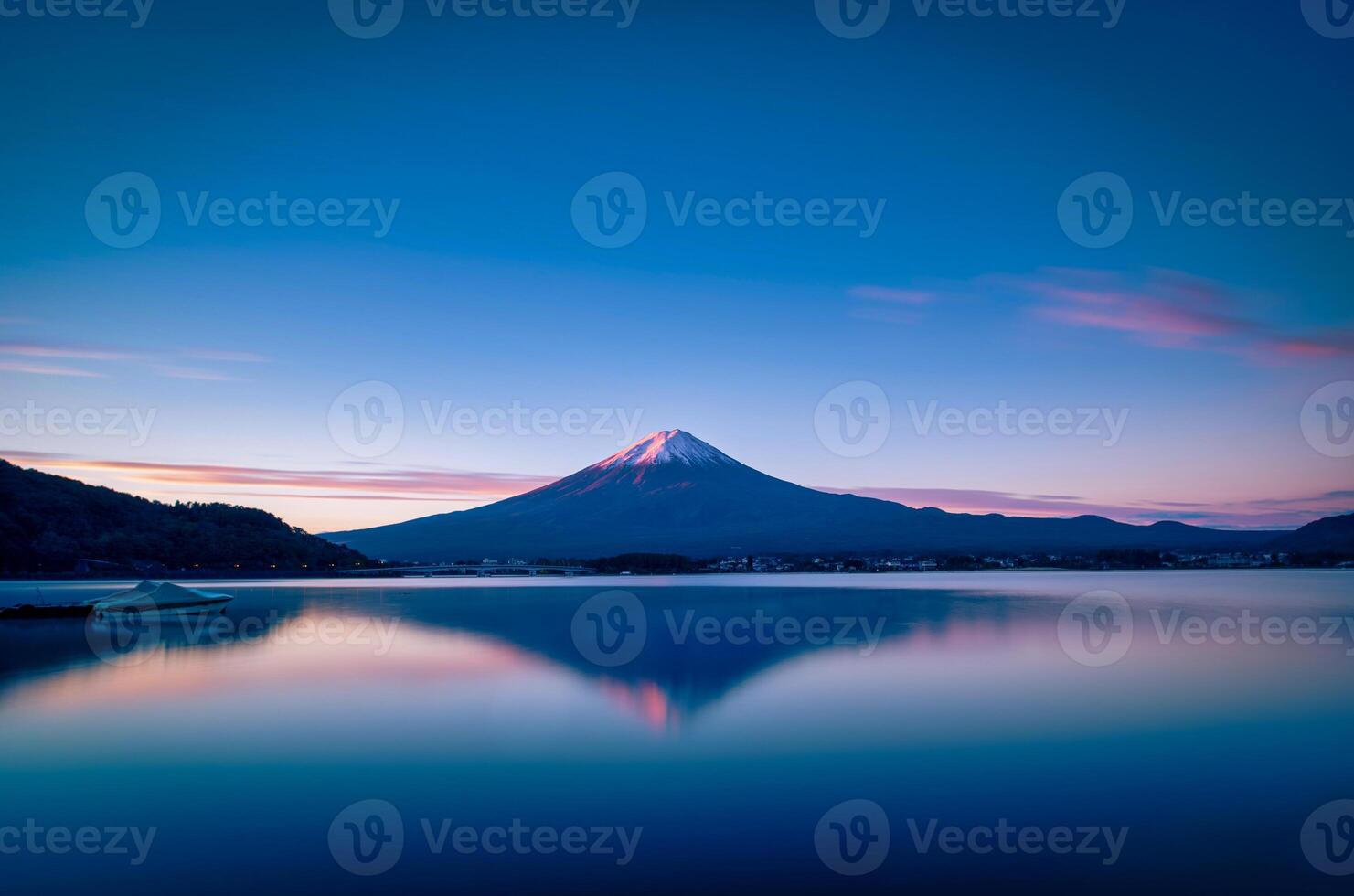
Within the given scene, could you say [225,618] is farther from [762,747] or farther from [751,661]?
[762,747]

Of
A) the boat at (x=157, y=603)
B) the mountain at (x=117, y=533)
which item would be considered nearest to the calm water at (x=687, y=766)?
the boat at (x=157, y=603)

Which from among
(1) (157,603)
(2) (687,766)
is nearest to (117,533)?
(1) (157,603)

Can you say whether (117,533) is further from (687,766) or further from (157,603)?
(687,766)

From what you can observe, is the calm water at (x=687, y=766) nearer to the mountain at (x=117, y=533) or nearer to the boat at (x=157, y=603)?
the boat at (x=157, y=603)

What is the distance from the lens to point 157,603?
33.8m

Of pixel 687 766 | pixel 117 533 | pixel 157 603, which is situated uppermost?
pixel 117 533

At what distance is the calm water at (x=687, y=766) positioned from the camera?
22.0 feet

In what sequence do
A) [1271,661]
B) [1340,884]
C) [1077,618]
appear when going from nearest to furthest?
[1340,884] < [1271,661] < [1077,618]

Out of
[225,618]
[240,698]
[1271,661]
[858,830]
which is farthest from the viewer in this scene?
[225,618]

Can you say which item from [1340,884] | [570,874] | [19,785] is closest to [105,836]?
[19,785]

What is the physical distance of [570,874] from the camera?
6527 mm

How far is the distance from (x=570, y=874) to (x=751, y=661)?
13.0 meters

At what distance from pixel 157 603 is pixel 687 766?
3065 centimetres

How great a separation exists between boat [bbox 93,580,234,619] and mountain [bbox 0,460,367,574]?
53.8 metres
